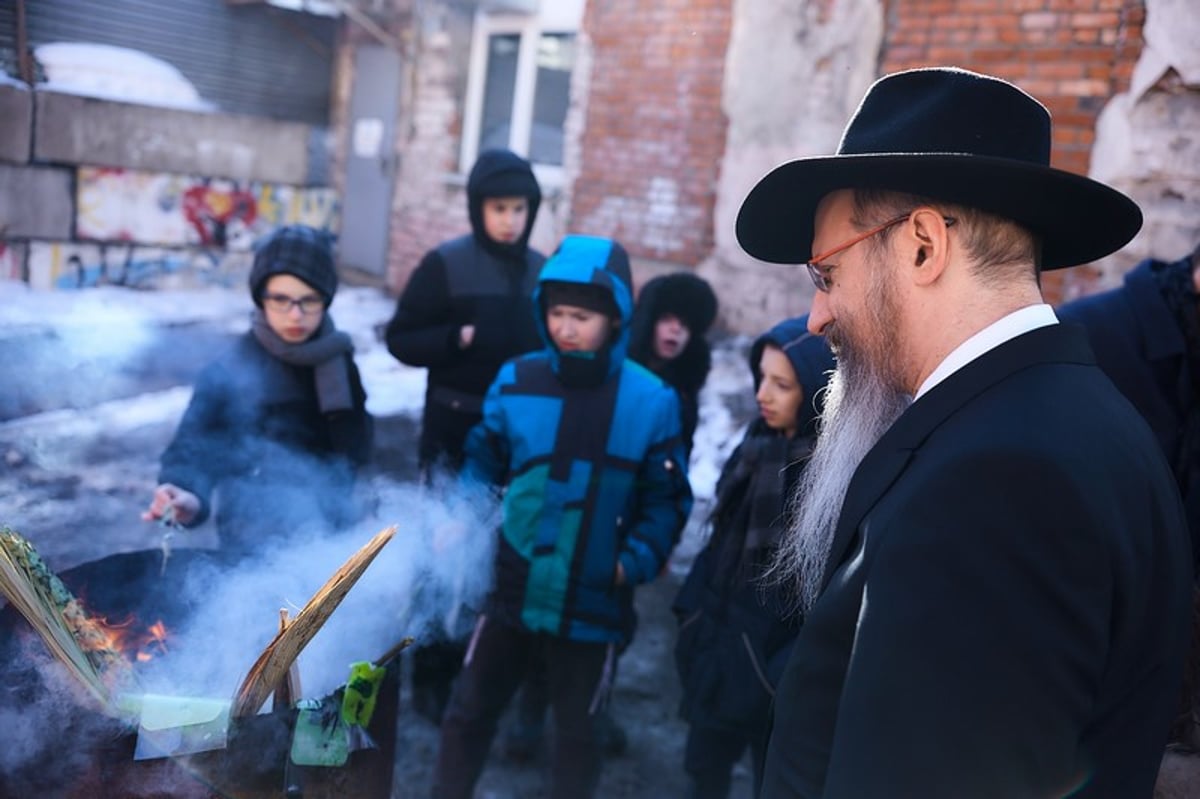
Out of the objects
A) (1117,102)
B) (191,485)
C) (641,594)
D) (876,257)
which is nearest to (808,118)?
(1117,102)

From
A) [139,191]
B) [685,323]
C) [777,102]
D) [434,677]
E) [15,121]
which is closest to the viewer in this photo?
[434,677]

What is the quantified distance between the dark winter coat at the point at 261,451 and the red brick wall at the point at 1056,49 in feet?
17.3

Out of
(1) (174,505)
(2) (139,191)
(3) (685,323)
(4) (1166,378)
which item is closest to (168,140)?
(2) (139,191)

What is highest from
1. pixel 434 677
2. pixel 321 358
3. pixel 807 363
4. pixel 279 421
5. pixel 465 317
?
pixel 807 363

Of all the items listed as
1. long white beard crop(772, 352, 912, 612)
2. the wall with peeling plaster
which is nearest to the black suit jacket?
long white beard crop(772, 352, 912, 612)

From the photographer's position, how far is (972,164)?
141cm

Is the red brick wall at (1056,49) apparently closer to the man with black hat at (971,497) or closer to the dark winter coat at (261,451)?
the dark winter coat at (261,451)

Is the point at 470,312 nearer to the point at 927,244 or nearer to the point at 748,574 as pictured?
the point at 748,574

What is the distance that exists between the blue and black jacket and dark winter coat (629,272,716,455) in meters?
1.05

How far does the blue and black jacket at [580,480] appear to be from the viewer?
3.35 meters

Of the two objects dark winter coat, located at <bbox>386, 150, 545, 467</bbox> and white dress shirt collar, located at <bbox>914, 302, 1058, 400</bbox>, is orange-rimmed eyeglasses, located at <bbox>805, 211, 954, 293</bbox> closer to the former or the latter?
white dress shirt collar, located at <bbox>914, 302, 1058, 400</bbox>

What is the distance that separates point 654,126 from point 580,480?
6.05 metres

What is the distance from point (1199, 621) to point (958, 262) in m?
1.29

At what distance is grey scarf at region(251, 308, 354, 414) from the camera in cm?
358
